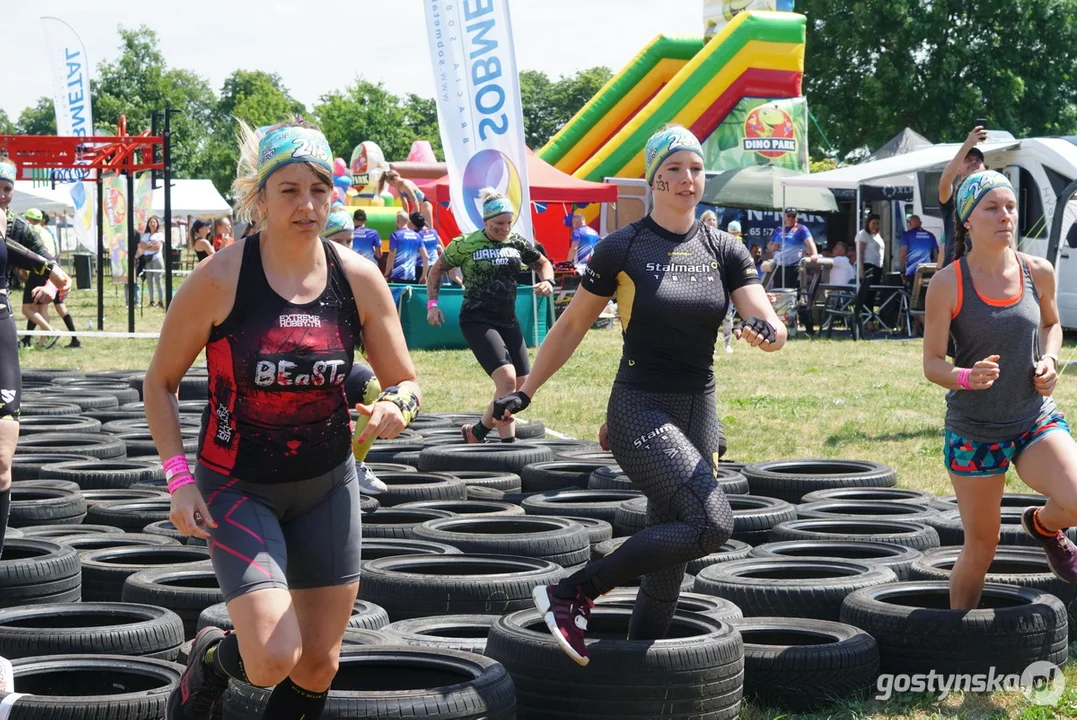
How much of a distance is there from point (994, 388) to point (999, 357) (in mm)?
133

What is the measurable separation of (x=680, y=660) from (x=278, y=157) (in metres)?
2.22

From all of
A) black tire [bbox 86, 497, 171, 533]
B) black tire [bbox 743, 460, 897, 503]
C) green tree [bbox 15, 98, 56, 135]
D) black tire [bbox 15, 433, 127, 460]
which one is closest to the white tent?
black tire [bbox 15, 433, 127, 460]

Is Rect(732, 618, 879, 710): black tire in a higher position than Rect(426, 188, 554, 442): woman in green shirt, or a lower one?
lower

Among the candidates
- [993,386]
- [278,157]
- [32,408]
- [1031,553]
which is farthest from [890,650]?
[32,408]

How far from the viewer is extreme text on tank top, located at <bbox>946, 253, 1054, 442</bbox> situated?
5559 millimetres

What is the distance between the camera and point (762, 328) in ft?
15.9

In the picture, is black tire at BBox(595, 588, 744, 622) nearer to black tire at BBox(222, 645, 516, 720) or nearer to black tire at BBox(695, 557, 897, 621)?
black tire at BBox(695, 557, 897, 621)

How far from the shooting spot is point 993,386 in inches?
220

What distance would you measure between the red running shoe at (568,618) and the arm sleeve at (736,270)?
1.35 meters

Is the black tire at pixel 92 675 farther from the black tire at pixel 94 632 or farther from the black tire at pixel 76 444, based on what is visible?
the black tire at pixel 76 444

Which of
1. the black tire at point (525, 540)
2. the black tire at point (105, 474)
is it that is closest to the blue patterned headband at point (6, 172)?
the black tire at point (525, 540)

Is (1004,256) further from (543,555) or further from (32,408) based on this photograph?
(32,408)

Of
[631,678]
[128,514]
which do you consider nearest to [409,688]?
[631,678]

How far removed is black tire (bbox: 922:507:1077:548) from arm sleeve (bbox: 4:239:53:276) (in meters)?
5.33
